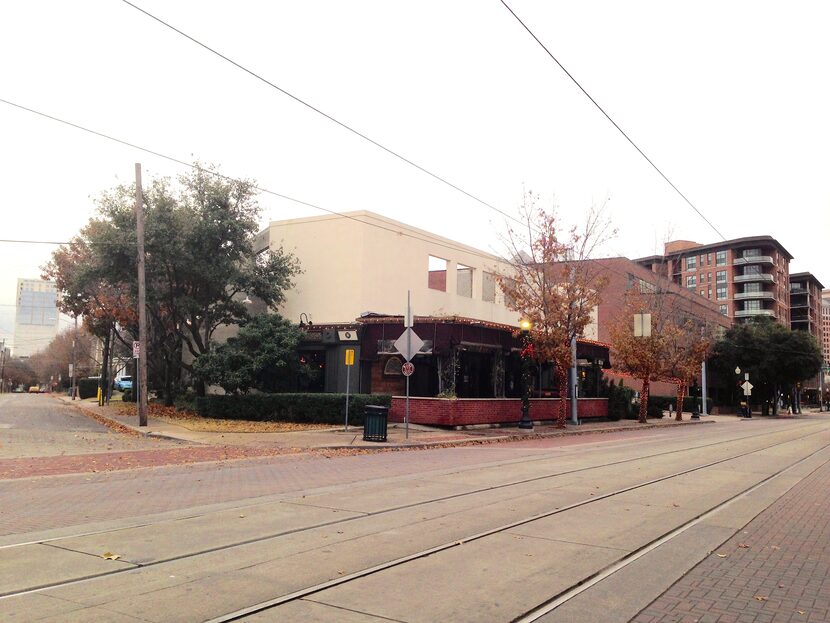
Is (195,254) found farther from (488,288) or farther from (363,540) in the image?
(363,540)

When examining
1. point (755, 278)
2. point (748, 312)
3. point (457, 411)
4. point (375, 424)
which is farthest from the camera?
point (748, 312)

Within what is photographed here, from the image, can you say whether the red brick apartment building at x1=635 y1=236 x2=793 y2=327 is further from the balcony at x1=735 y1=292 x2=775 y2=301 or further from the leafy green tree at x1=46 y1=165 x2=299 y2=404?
the leafy green tree at x1=46 y1=165 x2=299 y2=404

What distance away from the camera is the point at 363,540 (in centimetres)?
723

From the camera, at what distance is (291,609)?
4.96 meters

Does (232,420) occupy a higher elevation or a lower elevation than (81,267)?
lower

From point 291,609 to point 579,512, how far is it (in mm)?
5149

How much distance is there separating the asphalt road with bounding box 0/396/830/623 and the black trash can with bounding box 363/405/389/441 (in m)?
6.23

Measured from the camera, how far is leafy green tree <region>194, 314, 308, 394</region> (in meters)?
27.4

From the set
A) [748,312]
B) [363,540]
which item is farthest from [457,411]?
[748,312]

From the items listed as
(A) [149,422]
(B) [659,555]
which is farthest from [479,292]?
(B) [659,555]

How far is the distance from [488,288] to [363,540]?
30042 millimetres

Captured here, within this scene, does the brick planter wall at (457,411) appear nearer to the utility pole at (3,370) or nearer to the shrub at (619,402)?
the shrub at (619,402)

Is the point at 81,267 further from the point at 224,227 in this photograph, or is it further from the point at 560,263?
the point at 560,263

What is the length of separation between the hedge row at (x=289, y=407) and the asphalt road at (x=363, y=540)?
11.1 meters
